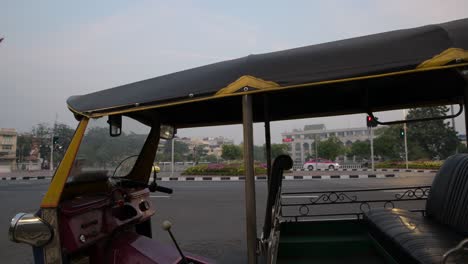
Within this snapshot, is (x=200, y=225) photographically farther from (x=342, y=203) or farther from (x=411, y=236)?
(x=411, y=236)

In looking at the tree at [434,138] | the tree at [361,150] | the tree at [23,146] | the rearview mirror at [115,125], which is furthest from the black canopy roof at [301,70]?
the tree at [23,146]

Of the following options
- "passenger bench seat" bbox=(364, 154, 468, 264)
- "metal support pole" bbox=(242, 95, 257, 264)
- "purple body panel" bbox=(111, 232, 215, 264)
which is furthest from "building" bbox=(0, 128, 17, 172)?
"metal support pole" bbox=(242, 95, 257, 264)

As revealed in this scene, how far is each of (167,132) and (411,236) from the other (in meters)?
2.25

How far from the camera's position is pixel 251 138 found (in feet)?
5.77

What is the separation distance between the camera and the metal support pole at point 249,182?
1728mm

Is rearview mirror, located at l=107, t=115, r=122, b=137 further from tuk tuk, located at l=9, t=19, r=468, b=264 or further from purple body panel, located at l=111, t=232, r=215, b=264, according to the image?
purple body panel, located at l=111, t=232, r=215, b=264

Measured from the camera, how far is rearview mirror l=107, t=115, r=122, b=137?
89.0 inches

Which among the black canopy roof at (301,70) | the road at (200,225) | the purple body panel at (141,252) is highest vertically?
the black canopy roof at (301,70)

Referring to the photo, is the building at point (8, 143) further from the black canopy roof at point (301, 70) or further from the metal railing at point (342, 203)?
the black canopy roof at point (301, 70)

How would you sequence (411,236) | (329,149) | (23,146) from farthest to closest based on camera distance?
1. (23,146)
2. (329,149)
3. (411,236)

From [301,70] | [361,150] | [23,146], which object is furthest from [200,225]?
[23,146]

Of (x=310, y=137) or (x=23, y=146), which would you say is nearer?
(x=23, y=146)

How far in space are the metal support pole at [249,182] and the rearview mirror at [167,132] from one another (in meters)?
1.38

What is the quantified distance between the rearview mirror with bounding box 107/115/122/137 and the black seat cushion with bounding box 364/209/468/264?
2.20 meters
